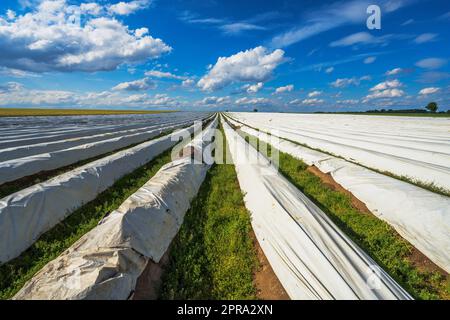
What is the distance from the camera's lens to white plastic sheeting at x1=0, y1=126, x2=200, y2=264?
3225 mm

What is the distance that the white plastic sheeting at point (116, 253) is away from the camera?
6.64 feet

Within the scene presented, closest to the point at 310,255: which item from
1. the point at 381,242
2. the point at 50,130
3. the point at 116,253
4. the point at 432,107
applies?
the point at 381,242

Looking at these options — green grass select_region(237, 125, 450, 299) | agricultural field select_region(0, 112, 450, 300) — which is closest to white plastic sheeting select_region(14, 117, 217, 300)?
agricultural field select_region(0, 112, 450, 300)

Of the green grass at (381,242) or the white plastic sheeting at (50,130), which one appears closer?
the green grass at (381,242)

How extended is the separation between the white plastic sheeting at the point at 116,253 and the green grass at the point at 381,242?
282 cm

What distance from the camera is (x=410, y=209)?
3543 mm

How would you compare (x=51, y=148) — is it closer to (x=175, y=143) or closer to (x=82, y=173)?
(x=82, y=173)

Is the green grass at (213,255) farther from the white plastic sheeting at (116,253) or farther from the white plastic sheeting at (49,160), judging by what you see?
the white plastic sheeting at (49,160)

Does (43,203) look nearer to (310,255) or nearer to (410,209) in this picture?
(310,255)

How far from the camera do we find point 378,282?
221 cm

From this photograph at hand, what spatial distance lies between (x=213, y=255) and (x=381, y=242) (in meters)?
2.48

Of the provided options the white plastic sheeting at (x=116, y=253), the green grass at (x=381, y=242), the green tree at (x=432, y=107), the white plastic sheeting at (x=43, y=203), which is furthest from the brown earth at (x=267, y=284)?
the green tree at (x=432, y=107)

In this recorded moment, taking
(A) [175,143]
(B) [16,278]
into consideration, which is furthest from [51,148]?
(B) [16,278]
